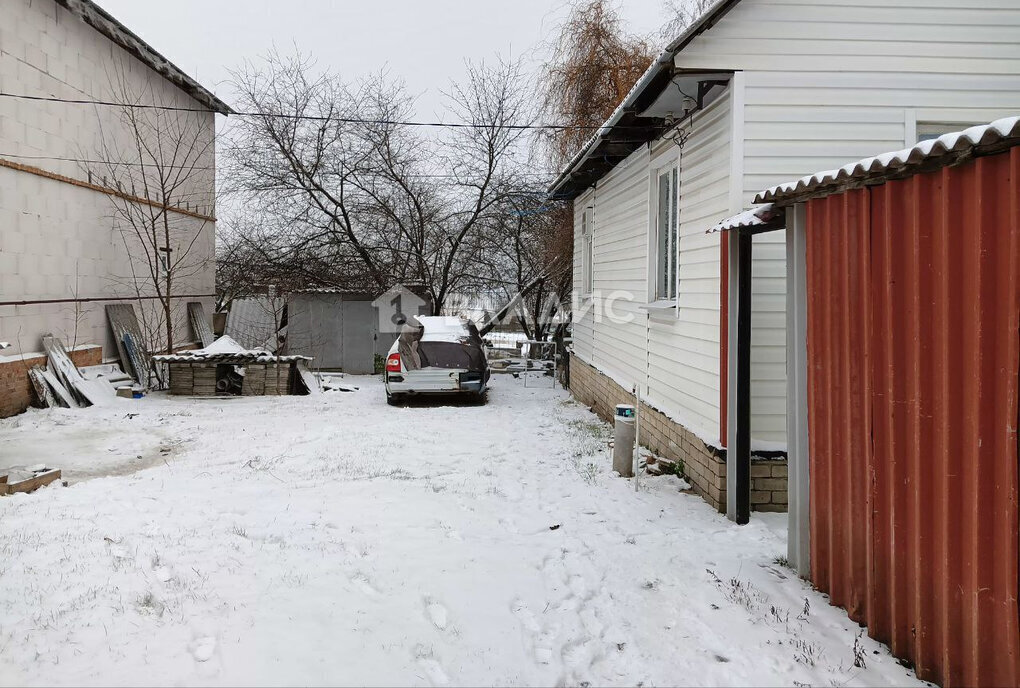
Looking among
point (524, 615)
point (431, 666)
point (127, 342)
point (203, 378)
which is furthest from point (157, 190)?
point (431, 666)

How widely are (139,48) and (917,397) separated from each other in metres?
17.2

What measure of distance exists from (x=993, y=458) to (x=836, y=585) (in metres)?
1.43

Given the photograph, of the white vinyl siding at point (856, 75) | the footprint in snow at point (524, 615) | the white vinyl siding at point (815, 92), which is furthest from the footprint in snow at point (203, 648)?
the white vinyl siding at point (856, 75)

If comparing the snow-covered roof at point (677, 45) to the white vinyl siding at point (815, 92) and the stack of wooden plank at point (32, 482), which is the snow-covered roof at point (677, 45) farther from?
the stack of wooden plank at point (32, 482)

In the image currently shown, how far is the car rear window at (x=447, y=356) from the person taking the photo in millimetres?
12633

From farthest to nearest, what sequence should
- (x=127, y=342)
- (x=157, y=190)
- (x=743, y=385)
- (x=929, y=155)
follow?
(x=157, y=190) → (x=127, y=342) → (x=743, y=385) → (x=929, y=155)

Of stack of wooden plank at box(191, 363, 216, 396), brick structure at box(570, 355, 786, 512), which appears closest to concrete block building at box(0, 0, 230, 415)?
stack of wooden plank at box(191, 363, 216, 396)

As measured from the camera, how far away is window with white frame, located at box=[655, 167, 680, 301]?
7609 mm

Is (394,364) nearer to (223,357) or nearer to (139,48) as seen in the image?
(223,357)

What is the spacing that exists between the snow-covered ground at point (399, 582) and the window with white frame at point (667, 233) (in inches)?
82.7

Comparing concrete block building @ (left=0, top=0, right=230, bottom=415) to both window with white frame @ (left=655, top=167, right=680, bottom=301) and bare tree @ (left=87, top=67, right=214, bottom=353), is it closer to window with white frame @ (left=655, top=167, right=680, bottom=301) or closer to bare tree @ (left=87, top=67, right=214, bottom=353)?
bare tree @ (left=87, top=67, right=214, bottom=353)

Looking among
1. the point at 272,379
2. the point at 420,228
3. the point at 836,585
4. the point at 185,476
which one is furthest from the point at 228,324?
the point at 836,585

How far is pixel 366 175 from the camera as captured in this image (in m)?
20.3

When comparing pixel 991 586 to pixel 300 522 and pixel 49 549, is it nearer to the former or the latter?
pixel 300 522
